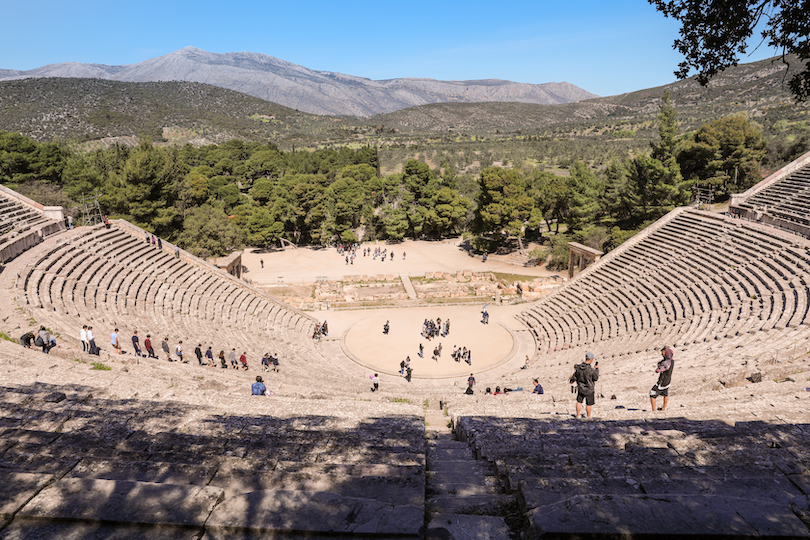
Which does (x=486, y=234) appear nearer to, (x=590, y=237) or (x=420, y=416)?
(x=590, y=237)

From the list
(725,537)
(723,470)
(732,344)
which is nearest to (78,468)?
(725,537)

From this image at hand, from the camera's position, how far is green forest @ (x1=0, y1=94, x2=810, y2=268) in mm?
34625

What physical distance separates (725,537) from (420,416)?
6362mm

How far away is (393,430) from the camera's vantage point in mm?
7664

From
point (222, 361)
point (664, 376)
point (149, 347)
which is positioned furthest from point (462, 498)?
point (222, 361)

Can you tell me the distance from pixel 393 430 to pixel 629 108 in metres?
168

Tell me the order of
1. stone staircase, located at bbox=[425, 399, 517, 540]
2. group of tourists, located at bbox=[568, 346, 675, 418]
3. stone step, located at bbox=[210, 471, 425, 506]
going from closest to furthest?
stone staircase, located at bbox=[425, 399, 517, 540] < stone step, located at bbox=[210, 471, 425, 506] < group of tourists, located at bbox=[568, 346, 675, 418]

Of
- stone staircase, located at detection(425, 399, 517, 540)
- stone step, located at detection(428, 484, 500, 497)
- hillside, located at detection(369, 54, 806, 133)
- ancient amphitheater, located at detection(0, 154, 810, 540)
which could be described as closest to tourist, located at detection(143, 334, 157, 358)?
ancient amphitheater, located at detection(0, 154, 810, 540)

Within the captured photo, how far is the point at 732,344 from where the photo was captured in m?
14.5

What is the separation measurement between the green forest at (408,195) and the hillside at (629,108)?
49.2 meters

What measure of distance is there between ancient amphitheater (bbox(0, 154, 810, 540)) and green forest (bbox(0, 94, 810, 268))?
13293 millimetres

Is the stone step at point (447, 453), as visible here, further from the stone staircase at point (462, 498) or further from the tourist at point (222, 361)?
the tourist at point (222, 361)

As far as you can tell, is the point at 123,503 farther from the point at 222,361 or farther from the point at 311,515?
the point at 222,361

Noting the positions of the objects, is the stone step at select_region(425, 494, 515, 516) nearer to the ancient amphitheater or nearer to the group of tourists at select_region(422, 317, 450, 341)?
the ancient amphitheater
